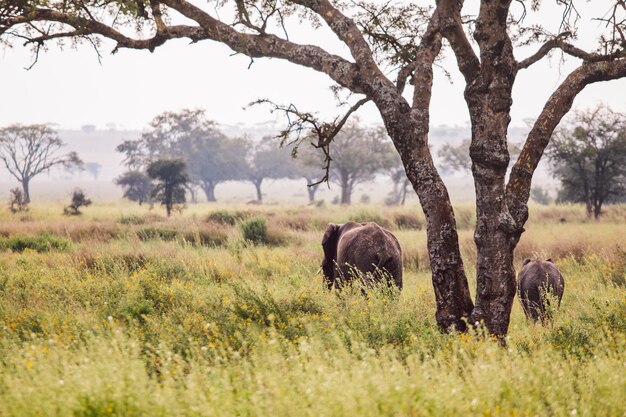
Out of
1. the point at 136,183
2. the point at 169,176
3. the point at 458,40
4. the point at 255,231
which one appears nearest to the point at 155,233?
the point at 255,231

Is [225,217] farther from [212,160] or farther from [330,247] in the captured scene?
[212,160]

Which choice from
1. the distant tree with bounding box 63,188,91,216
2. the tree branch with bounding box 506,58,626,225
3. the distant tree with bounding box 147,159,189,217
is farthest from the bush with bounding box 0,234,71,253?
the distant tree with bounding box 147,159,189,217

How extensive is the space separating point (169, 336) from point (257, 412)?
3495 mm

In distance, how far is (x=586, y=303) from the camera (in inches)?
392

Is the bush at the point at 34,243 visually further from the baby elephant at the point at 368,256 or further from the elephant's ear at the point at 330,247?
the baby elephant at the point at 368,256

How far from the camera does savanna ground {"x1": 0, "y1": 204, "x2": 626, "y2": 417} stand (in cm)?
429

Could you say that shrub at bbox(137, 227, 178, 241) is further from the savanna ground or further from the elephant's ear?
the elephant's ear

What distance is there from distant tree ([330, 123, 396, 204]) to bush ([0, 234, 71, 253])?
128ft

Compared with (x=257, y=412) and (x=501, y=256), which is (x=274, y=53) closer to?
(x=501, y=256)

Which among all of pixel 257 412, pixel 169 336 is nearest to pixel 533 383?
pixel 257 412

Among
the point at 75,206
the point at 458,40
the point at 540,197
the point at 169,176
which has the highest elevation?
the point at 458,40

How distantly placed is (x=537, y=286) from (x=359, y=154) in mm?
49477

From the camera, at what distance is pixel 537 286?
9.58 m

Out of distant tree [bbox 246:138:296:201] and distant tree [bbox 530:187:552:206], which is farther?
distant tree [bbox 246:138:296:201]
